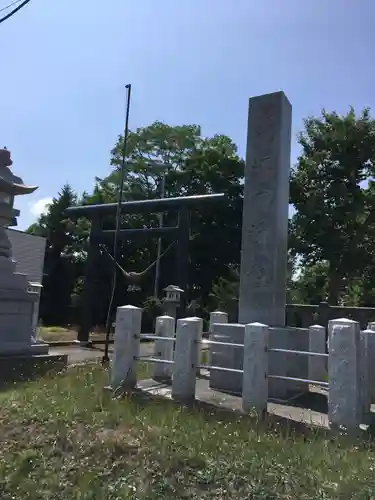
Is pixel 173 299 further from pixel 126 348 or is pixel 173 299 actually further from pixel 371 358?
pixel 371 358

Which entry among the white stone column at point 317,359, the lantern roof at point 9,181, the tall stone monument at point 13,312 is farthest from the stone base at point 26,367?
the white stone column at point 317,359

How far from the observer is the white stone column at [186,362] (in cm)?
670

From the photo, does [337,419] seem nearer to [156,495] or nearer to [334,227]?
[156,495]

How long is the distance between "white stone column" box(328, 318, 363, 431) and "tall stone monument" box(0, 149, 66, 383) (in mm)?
5451

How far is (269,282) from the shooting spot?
807cm

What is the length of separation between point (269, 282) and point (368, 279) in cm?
1699

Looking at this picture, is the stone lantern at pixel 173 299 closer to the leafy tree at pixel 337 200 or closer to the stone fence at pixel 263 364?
the leafy tree at pixel 337 200

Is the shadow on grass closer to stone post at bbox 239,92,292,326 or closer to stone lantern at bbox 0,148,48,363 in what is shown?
stone post at bbox 239,92,292,326

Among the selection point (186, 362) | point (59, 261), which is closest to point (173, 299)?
point (186, 362)

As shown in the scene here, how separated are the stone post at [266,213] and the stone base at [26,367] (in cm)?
378

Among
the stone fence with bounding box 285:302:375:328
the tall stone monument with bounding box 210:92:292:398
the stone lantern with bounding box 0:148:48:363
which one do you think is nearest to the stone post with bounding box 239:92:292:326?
the tall stone monument with bounding box 210:92:292:398

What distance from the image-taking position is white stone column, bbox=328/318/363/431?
5.36 m

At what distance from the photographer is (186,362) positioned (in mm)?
6758

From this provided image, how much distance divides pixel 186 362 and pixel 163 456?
93.4 inches
